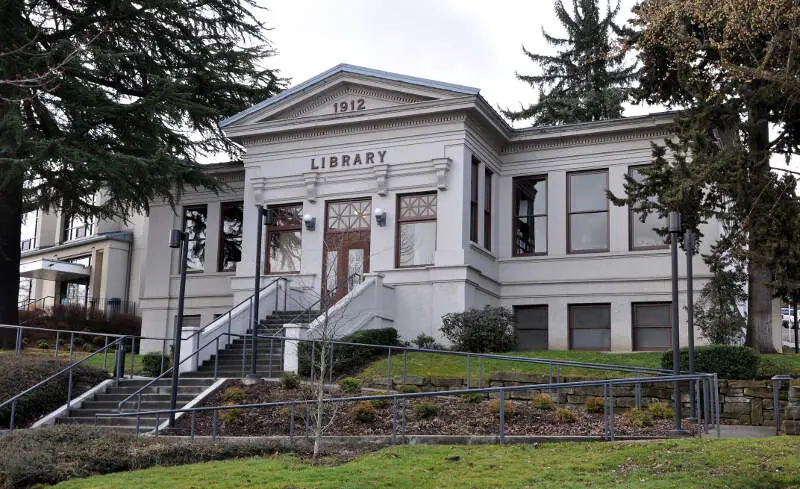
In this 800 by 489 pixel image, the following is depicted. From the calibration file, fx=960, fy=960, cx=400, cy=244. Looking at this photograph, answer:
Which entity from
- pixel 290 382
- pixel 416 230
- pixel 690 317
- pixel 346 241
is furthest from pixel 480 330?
pixel 690 317

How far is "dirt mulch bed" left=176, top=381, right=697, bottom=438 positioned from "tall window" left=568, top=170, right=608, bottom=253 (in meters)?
11.1

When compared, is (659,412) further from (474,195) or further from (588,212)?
(588,212)

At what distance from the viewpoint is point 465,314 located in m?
25.9

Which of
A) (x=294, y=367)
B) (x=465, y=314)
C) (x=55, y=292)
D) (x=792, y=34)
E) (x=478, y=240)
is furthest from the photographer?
(x=55, y=292)

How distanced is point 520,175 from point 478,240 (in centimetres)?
307

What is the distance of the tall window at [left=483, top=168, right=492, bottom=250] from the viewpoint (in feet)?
97.1

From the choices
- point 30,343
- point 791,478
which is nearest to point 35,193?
point 30,343

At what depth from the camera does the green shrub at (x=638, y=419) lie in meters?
16.7

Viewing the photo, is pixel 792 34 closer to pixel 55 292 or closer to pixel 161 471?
pixel 161 471

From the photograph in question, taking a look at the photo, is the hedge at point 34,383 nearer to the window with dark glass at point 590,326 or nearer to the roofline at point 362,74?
the roofline at point 362,74

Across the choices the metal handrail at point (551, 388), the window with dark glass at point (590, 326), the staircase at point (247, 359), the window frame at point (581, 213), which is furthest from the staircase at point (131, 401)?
the window frame at point (581, 213)

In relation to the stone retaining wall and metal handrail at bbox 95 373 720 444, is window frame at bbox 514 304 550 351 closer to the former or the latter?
the stone retaining wall

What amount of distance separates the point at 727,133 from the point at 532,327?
8.34m

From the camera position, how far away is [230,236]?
33906 mm
